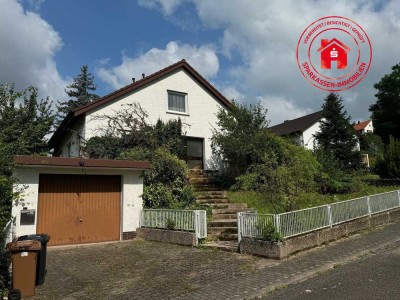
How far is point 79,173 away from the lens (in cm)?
1166

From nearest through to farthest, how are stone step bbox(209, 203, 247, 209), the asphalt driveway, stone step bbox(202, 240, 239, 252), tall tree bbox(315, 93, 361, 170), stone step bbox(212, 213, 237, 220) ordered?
the asphalt driveway < stone step bbox(202, 240, 239, 252) < stone step bbox(212, 213, 237, 220) < stone step bbox(209, 203, 247, 209) < tall tree bbox(315, 93, 361, 170)

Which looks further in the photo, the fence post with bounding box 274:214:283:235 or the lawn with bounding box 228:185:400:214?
the lawn with bounding box 228:185:400:214

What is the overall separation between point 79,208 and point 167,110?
330 inches

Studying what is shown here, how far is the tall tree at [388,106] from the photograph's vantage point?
49281mm

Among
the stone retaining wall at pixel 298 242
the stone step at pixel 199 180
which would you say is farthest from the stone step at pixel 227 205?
the stone retaining wall at pixel 298 242

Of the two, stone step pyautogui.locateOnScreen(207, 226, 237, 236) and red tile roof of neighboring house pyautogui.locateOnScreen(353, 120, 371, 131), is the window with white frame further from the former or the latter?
red tile roof of neighboring house pyautogui.locateOnScreen(353, 120, 371, 131)

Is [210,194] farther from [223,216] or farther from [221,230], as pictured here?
[221,230]

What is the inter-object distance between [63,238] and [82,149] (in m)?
5.29

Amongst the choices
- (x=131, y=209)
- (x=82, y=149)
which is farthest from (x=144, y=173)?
(x=82, y=149)

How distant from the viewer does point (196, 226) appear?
33.8ft

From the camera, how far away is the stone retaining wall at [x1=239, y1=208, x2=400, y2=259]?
330 inches

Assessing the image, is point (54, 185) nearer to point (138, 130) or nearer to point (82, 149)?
point (82, 149)

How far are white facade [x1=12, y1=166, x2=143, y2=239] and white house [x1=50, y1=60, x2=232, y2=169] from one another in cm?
487

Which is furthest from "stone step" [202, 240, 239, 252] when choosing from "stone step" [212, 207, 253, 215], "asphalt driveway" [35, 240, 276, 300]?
"stone step" [212, 207, 253, 215]
